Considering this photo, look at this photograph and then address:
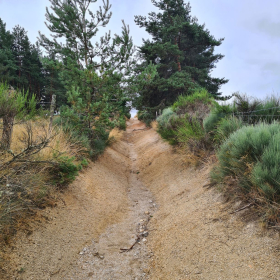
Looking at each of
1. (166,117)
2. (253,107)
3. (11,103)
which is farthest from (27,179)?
(166,117)

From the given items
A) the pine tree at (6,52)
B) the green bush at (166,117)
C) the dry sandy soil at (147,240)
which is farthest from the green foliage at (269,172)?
the pine tree at (6,52)

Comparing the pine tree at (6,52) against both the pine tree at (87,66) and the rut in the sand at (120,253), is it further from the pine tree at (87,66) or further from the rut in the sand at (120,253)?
the rut in the sand at (120,253)

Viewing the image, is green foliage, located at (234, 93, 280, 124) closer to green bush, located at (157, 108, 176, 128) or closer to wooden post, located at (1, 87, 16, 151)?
green bush, located at (157, 108, 176, 128)

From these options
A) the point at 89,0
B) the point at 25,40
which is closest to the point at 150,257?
the point at 89,0

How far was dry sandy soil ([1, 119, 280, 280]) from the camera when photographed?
97.5 inches

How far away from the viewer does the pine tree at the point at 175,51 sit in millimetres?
18562

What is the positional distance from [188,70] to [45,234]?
19.8 metres

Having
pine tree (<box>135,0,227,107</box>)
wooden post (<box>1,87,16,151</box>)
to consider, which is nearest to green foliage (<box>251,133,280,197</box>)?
wooden post (<box>1,87,16,151</box>)

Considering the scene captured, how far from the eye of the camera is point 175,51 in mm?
18234

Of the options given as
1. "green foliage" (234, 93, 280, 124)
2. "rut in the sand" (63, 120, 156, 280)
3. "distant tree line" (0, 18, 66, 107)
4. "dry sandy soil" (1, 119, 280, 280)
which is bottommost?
"rut in the sand" (63, 120, 156, 280)

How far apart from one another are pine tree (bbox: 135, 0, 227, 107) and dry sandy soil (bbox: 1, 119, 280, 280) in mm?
14197

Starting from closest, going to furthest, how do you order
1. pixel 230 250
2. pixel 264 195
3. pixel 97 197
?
1. pixel 230 250
2. pixel 264 195
3. pixel 97 197

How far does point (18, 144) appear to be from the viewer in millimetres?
4414

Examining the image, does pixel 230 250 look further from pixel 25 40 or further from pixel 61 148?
pixel 25 40
